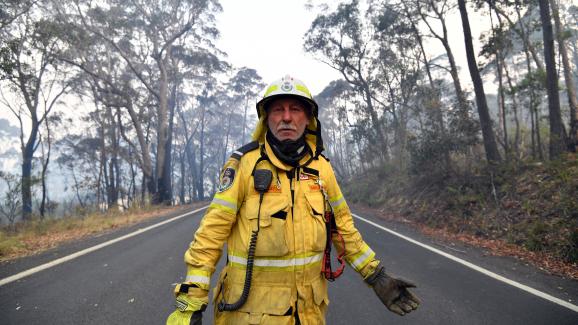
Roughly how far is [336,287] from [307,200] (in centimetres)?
300

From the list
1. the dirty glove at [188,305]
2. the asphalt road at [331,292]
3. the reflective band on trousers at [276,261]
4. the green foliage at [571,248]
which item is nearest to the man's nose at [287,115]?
the reflective band on trousers at [276,261]

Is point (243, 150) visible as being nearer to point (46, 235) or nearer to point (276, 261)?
point (276, 261)

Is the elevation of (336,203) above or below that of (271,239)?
above

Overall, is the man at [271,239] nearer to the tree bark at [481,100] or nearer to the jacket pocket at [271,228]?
the jacket pocket at [271,228]

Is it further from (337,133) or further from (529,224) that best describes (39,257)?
(337,133)

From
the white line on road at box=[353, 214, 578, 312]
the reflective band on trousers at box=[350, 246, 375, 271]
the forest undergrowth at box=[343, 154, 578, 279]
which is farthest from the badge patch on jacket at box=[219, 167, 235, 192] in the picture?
the forest undergrowth at box=[343, 154, 578, 279]

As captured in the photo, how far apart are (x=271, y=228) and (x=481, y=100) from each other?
464 inches

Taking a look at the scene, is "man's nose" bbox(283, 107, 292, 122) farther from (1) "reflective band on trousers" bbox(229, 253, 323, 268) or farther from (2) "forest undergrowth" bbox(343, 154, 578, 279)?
(2) "forest undergrowth" bbox(343, 154, 578, 279)

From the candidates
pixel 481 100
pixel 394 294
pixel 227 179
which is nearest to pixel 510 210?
pixel 481 100

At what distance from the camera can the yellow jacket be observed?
186 centimetres

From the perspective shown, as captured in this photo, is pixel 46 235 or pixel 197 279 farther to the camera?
pixel 46 235

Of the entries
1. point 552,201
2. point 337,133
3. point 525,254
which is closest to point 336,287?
point 525,254

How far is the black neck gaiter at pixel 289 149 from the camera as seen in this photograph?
2.06 metres

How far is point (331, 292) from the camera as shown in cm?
437
